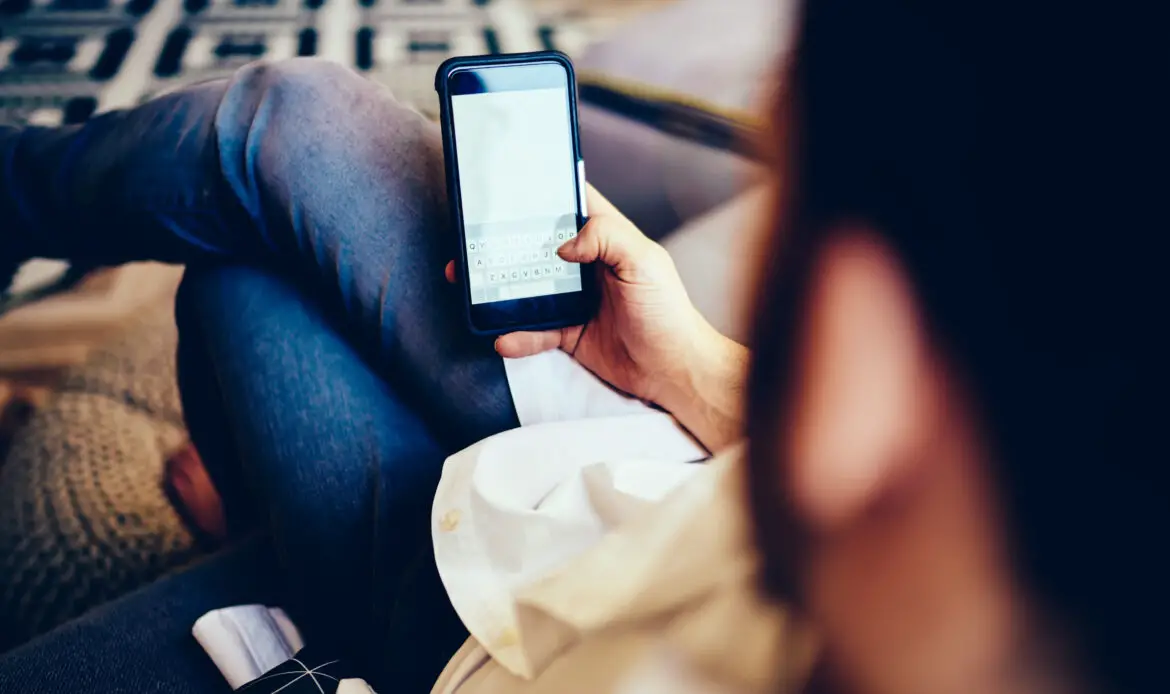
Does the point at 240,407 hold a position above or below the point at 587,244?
below

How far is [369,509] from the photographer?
0.50 m

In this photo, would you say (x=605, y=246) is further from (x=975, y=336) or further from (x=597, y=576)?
(x=975, y=336)

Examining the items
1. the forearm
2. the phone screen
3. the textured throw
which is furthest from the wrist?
the textured throw

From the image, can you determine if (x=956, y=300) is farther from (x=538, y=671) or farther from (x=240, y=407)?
(x=240, y=407)

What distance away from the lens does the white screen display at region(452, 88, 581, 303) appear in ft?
1.73

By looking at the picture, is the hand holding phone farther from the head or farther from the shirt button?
the head

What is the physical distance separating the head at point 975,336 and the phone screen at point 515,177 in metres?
0.33

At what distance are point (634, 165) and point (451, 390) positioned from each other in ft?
1.64

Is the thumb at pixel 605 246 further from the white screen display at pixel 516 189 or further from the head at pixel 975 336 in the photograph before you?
the head at pixel 975 336

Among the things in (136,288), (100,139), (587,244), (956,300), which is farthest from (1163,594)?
(136,288)

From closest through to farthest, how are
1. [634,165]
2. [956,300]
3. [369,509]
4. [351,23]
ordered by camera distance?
[956,300] → [369,509] → [634,165] → [351,23]

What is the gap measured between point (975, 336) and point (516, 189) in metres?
0.40

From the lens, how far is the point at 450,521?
0.45 metres

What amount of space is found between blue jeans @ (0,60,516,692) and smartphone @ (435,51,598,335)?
0.03 metres
